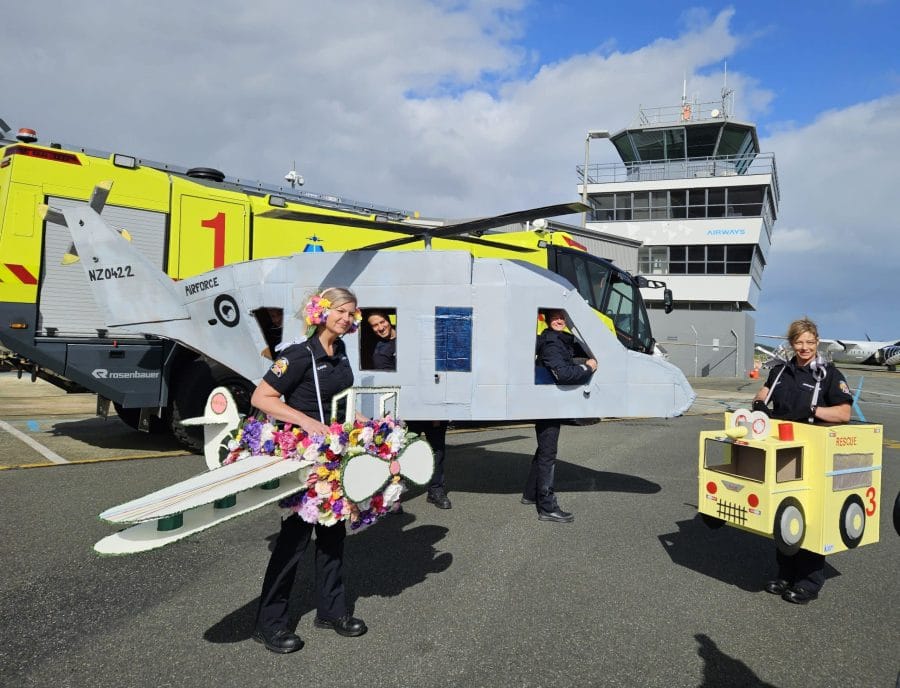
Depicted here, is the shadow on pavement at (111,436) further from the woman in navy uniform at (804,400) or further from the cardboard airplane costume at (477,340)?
→ the woman in navy uniform at (804,400)

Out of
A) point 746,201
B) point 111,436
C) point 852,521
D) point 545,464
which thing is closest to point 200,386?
point 111,436

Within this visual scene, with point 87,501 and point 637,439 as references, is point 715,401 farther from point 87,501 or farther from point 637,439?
point 87,501

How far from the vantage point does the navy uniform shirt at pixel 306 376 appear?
299 cm

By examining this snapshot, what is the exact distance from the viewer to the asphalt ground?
289 cm

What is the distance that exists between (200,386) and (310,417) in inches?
207

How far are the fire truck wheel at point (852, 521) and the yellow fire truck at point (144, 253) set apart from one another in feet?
11.9

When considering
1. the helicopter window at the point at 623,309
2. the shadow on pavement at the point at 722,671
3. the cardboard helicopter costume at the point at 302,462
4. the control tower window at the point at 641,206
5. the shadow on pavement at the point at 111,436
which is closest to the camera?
the cardboard helicopter costume at the point at 302,462

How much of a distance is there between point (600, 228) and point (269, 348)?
31.1m

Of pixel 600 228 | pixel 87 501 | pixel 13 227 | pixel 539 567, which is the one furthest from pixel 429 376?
pixel 600 228

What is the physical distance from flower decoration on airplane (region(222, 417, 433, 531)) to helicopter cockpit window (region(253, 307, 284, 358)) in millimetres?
3412

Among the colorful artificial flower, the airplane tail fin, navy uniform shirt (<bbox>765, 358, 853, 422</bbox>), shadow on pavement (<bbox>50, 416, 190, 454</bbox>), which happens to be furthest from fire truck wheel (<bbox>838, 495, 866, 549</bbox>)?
shadow on pavement (<bbox>50, 416, 190, 454</bbox>)

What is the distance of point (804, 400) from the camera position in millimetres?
3955

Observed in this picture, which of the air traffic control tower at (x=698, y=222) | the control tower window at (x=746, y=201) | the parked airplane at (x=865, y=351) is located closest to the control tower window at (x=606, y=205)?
the air traffic control tower at (x=698, y=222)

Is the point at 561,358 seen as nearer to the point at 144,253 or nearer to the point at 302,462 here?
the point at 302,462
